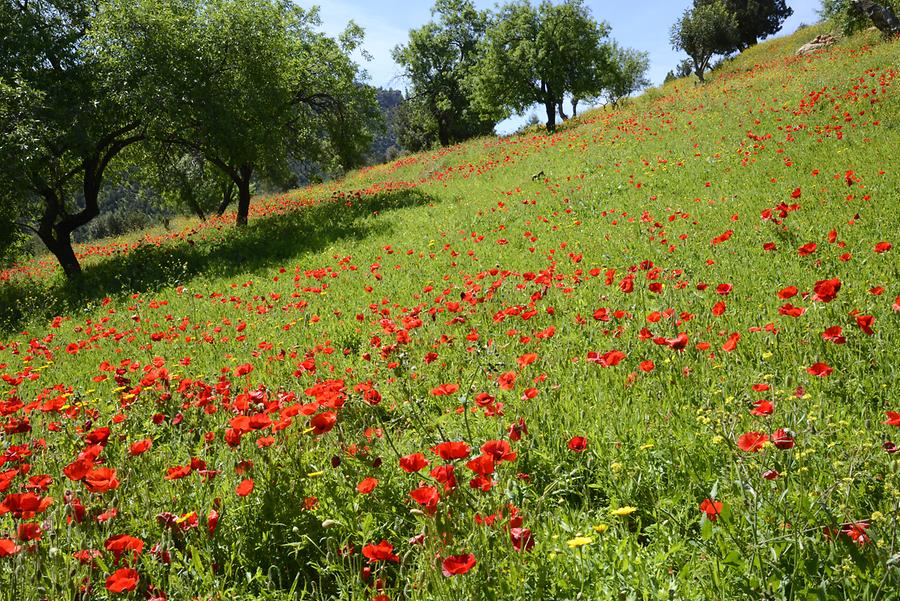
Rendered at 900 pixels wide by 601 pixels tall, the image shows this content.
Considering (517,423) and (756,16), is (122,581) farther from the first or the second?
(756,16)

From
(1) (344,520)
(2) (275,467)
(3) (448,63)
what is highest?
(3) (448,63)

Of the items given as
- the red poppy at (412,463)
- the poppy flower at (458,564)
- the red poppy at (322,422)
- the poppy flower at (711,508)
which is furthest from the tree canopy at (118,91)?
the poppy flower at (711,508)

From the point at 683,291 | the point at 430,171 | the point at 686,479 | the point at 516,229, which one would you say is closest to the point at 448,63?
the point at 430,171

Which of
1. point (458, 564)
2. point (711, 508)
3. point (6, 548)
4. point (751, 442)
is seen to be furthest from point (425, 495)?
point (6, 548)

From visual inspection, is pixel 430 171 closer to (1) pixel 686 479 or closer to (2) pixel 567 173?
(2) pixel 567 173

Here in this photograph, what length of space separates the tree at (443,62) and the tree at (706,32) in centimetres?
1810

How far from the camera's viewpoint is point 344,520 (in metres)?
2.61

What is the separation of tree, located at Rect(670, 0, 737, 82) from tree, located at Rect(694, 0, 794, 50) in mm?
7298

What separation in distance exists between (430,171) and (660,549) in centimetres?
2419

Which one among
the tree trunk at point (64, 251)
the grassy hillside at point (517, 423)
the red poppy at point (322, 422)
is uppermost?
the tree trunk at point (64, 251)

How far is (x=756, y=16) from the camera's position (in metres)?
53.2

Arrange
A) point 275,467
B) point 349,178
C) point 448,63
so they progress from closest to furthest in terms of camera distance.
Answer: point 275,467 < point 349,178 < point 448,63

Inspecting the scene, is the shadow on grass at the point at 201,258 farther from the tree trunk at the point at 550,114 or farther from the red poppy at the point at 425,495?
the tree trunk at the point at 550,114

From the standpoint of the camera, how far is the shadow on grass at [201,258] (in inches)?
472
